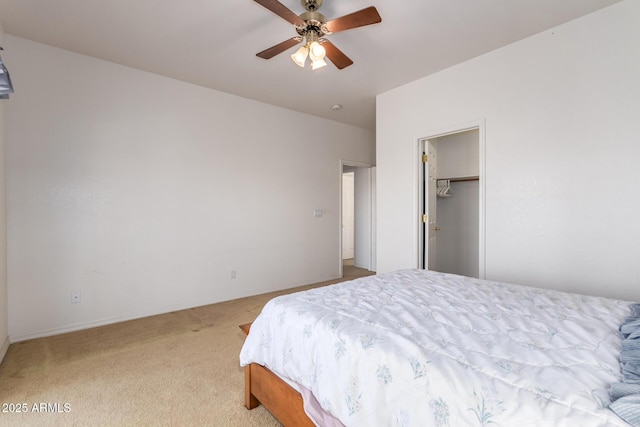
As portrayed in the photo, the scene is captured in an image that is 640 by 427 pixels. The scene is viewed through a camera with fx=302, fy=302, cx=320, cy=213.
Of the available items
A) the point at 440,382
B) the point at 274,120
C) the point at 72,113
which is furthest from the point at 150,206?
the point at 440,382

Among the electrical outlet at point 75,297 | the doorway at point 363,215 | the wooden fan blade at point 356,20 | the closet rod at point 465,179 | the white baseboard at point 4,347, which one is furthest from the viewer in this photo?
the doorway at point 363,215

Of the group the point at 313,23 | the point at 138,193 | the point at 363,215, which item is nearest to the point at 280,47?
the point at 313,23

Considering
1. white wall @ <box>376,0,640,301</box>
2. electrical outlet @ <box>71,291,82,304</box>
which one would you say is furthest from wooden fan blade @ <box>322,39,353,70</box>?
electrical outlet @ <box>71,291,82,304</box>

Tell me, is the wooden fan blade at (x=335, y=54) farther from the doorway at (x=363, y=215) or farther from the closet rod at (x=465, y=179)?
the doorway at (x=363, y=215)

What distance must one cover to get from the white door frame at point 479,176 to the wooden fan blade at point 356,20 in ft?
5.39

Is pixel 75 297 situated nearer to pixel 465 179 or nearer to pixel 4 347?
pixel 4 347

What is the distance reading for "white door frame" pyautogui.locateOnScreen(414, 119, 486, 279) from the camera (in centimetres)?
293

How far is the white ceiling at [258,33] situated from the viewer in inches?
87.7

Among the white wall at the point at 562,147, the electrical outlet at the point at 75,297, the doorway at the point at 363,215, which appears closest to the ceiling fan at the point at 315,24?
the white wall at the point at 562,147

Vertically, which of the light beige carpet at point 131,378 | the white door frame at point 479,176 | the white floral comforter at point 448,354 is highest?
the white door frame at point 479,176

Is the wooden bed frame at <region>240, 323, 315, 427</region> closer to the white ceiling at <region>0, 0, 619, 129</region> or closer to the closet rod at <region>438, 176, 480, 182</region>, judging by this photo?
the white ceiling at <region>0, 0, 619, 129</region>

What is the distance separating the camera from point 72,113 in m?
2.90

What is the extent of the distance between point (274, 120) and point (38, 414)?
3744 mm

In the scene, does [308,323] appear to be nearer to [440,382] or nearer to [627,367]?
[440,382]
